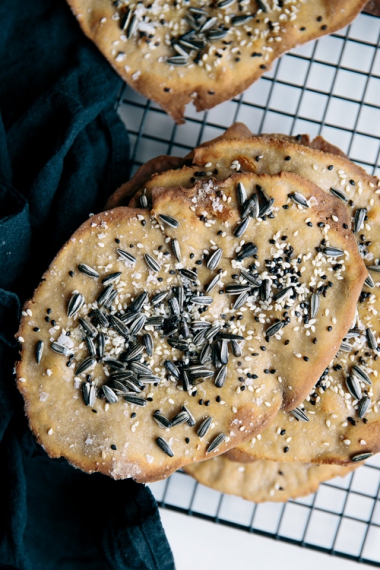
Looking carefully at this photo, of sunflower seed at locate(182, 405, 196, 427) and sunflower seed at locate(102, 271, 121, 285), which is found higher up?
sunflower seed at locate(102, 271, 121, 285)

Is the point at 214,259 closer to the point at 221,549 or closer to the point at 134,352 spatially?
the point at 134,352

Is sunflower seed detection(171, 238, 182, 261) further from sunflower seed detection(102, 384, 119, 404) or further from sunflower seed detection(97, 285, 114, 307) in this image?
sunflower seed detection(102, 384, 119, 404)

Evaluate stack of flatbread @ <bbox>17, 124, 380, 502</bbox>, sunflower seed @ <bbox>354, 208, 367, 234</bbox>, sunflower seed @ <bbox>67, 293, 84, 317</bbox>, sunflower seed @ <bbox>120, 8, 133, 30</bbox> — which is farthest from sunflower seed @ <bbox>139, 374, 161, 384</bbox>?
sunflower seed @ <bbox>120, 8, 133, 30</bbox>

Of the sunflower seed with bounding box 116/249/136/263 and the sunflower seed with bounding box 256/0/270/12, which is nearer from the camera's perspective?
the sunflower seed with bounding box 116/249/136/263

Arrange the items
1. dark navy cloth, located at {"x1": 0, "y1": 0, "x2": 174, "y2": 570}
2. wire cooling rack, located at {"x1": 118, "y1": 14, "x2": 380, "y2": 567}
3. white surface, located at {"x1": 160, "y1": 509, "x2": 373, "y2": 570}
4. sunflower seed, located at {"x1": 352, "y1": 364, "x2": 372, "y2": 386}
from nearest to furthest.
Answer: sunflower seed, located at {"x1": 352, "y1": 364, "x2": 372, "y2": 386} → dark navy cloth, located at {"x1": 0, "y1": 0, "x2": 174, "y2": 570} → wire cooling rack, located at {"x1": 118, "y1": 14, "x2": 380, "y2": 567} → white surface, located at {"x1": 160, "y1": 509, "x2": 373, "y2": 570}

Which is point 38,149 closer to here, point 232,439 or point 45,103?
point 45,103

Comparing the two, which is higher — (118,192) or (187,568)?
(118,192)

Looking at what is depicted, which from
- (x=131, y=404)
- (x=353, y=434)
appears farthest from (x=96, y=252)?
(x=353, y=434)
